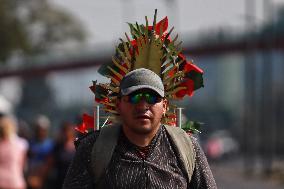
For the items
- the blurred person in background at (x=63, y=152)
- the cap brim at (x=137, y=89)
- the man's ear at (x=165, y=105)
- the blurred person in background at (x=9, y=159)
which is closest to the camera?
the cap brim at (x=137, y=89)

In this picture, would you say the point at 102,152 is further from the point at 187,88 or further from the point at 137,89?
the point at 187,88

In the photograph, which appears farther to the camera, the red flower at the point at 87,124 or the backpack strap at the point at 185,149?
the red flower at the point at 87,124

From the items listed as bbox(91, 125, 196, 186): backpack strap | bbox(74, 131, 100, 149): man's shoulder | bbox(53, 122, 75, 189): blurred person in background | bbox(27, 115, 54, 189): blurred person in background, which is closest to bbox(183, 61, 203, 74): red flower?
bbox(91, 125, 196, 186): backpack strap

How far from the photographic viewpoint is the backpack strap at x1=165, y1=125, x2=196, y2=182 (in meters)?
4.89

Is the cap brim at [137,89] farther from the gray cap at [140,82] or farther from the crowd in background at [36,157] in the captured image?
the crowd in background at [36,157]

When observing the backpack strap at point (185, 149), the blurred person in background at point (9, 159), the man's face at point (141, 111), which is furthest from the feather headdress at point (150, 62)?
the blurred person in background at point (9, 159)

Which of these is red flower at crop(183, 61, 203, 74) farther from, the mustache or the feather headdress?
the mustache

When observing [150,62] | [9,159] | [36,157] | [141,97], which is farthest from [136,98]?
[36,157]

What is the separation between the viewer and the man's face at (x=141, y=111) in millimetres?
4777

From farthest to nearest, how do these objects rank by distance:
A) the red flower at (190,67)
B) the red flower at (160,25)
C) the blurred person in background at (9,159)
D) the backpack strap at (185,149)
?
1. the blurred person in background at (9,159)
2. the red flower at (190,67)
3. the red flower at (160,25)
4. the backpack strap at (185,149)

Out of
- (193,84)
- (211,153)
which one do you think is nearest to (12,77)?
(211,153)

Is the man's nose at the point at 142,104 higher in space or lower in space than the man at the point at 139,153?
higher

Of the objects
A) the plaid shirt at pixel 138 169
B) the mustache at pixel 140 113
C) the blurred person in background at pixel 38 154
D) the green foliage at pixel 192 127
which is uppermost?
the mustache at pixel 140 113

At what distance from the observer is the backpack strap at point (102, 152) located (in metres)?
4.80
